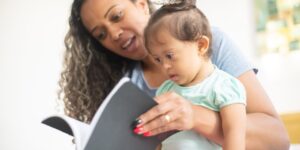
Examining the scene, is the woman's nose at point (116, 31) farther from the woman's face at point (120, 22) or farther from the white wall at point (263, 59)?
the white wall at point (263, 59)

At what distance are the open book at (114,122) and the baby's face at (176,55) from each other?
0.16 m

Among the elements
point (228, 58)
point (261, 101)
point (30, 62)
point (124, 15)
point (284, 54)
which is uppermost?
point (124, 15)

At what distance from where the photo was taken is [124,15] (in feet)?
3.80

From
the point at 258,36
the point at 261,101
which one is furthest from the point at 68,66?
the point at 258,36

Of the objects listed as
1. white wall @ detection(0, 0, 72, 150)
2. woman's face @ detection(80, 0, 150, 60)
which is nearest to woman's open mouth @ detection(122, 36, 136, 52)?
woman's face @ detection(80, 0, 150, 60)

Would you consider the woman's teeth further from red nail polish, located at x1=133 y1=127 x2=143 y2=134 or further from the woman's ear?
red nail polish, located at x1=133 y1=127 x2=143 y2=134

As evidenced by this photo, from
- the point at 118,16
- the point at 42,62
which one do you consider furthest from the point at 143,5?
the point at 42,62

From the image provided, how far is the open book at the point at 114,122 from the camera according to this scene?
586 mm

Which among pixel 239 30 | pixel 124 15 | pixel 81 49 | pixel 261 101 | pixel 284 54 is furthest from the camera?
pixel 239 30

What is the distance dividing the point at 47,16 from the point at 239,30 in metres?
1.31

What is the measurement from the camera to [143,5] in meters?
1.26

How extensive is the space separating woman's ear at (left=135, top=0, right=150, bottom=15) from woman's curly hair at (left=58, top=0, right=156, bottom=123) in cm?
21

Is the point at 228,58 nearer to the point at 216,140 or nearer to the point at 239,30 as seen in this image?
the point at 216,140

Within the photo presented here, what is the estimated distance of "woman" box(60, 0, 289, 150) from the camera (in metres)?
0.79
